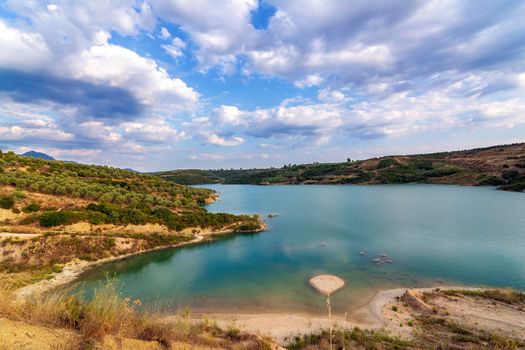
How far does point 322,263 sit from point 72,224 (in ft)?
102

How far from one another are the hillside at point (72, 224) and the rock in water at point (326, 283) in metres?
21.4

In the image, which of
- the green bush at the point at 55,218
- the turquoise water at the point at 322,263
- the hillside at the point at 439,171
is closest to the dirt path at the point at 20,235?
the green bush at the point at 55,218

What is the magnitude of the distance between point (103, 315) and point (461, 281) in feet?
91.8

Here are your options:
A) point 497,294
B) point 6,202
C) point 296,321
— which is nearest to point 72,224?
point 6,202

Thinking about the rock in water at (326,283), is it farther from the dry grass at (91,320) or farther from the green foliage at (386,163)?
the green foliage at (386,163)

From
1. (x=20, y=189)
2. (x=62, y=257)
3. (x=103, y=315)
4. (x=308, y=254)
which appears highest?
(x=20, y=189)

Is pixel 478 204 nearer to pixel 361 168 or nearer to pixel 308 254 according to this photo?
pixel 308 254

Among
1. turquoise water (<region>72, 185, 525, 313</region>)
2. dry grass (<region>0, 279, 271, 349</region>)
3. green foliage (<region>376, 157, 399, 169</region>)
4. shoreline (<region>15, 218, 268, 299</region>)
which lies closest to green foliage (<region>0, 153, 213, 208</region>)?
shoreline (<region>15, 218, 268, 299</region>)

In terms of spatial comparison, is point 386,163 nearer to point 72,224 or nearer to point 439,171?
point 439,171

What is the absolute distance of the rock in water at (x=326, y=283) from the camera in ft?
72.9

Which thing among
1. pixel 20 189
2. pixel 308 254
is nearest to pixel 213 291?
pixel 308 254

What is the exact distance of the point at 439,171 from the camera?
12450 centimetres

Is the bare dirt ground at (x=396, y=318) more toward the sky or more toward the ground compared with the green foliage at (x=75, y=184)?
more toward the ground

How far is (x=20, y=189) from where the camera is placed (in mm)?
37875
